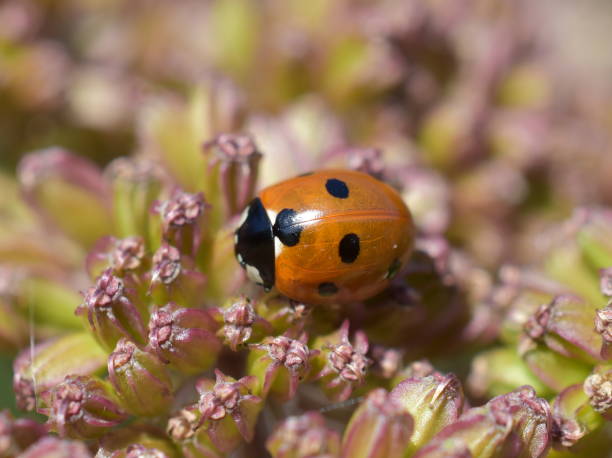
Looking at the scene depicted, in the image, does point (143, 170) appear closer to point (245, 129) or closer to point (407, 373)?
point (245, 129)

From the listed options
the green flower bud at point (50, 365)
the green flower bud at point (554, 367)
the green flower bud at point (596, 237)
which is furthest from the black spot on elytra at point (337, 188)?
the green flower bud at point (596, 237)

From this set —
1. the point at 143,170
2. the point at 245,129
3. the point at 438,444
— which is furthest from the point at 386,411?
the point at 245,129

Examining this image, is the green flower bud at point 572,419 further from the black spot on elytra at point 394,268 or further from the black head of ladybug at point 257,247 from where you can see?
the black head of ladybug at point 257,247

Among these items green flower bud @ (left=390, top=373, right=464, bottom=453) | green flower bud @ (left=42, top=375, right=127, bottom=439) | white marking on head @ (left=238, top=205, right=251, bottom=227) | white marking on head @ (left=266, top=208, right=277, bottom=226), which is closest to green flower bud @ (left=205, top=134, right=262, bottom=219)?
white marking on head @ (left=238, top=205, right=251, bottom=227)

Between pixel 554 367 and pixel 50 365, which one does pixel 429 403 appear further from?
pixel 50 365

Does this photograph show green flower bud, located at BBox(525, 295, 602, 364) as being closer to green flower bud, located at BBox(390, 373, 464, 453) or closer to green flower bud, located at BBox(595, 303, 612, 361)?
green flower bud, located at BBox(595, 303, 612, 361)

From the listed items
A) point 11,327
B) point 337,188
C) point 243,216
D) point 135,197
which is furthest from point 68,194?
point 337,188
